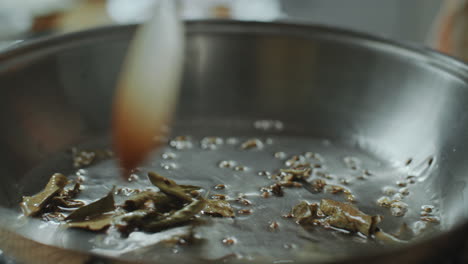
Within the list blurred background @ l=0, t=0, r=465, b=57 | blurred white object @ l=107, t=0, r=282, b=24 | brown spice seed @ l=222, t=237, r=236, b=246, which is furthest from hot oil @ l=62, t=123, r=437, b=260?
blurred white object @ l=107, t=0, r=282, b=24

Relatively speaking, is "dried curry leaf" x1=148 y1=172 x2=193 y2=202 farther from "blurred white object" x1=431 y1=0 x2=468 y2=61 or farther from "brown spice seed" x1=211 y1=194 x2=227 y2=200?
"blurred white object" x1=431 y1=0 x2=468 y2=61

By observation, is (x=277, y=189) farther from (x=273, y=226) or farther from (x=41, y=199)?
(x=41, y=199)

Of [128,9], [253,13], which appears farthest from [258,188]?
[128,9]

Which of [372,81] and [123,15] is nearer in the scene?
[372,81]

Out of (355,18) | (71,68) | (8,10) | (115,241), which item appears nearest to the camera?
(115,241)

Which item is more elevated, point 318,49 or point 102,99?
point 318,49

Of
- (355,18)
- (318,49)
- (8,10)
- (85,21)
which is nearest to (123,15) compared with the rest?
(85,21)

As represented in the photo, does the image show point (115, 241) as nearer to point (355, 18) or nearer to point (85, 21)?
point (85, 21)
